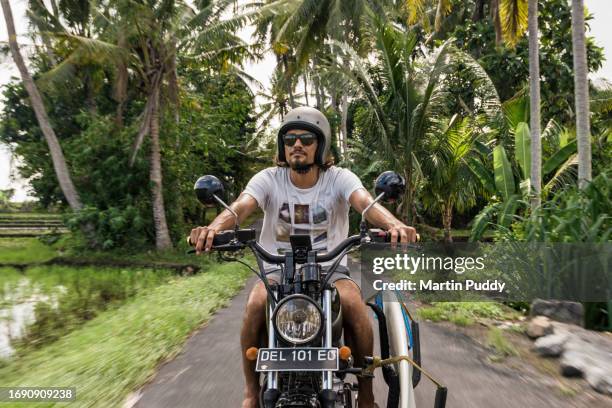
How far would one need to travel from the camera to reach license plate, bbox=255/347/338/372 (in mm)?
1805

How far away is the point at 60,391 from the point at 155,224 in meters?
11.5

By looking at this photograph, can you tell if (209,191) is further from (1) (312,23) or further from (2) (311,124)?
(1) (312,23)

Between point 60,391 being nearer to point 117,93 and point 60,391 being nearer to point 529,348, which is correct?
point 529,348

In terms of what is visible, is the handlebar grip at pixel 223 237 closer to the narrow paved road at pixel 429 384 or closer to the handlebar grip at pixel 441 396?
the handlebar grip at pixel 441 396

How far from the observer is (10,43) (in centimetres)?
1333

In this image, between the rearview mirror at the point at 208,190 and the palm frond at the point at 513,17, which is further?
the palm frond at the point at 513,17

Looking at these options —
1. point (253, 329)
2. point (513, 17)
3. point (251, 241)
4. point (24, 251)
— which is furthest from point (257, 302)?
point (24, 251)

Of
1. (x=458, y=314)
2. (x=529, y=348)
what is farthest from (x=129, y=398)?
(x=458, y=314)

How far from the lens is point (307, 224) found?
2740 mm

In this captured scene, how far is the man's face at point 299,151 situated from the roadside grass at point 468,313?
137 inches

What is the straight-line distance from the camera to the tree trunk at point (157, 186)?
1364 cm

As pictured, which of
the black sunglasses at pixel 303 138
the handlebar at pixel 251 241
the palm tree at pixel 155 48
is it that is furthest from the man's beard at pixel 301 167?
the palm tree at pixel 155 48

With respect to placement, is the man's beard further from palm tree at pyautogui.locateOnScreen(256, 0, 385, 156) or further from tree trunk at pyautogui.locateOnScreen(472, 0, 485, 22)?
tree trunk at pyautogui.locateOnScreen(472, 0, 485, 22)

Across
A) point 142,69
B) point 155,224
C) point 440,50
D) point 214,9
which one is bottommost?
point 155,224
